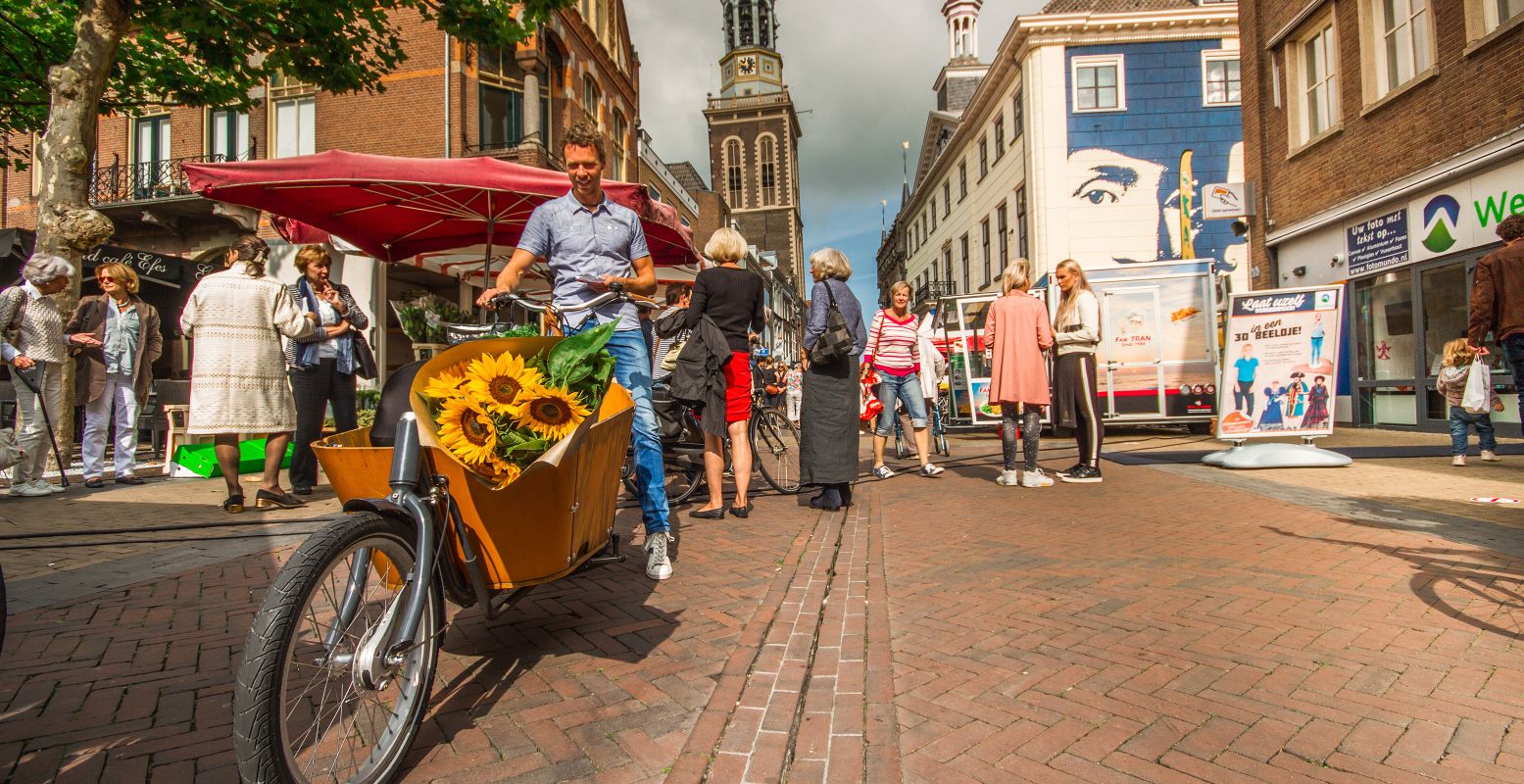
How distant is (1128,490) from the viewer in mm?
6250

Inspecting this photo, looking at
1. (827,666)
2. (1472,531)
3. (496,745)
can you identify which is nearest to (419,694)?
(496,745)

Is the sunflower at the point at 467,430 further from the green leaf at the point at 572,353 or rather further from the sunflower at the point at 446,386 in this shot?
the green leaf at the point at 572,353

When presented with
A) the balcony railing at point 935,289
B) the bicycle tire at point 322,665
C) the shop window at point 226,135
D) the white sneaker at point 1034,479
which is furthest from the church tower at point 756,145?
the bicycle tire at point 322,665

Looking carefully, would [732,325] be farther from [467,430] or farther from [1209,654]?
[1209,654]

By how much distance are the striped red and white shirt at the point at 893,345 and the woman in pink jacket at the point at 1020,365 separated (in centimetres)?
94

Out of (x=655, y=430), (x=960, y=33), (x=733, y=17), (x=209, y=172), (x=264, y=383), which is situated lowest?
(x=655, y=430)

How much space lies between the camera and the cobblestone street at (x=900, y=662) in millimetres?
1981

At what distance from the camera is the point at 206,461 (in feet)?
24.7

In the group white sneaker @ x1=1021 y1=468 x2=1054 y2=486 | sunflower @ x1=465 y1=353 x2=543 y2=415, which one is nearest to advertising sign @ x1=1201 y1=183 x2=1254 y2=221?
white sneaker @ x1=1021 y1=468 x2=1054 y2=486

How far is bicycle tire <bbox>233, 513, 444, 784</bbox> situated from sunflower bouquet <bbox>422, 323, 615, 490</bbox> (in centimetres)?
31

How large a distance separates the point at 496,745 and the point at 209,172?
5541mm

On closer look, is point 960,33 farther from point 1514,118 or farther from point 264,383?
point 264,383

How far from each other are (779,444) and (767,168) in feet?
263

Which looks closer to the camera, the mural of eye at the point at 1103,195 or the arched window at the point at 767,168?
the mural of eye at the point at 1103,195
